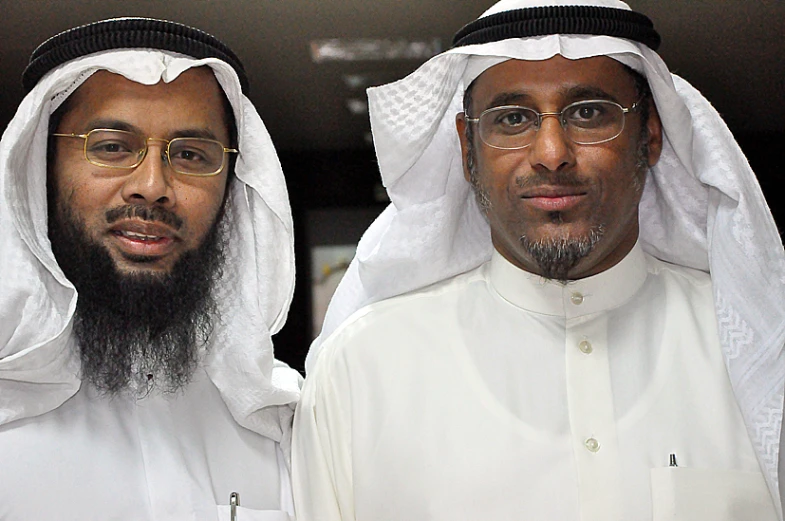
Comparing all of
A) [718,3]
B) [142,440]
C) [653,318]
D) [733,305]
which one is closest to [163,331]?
[142,440]

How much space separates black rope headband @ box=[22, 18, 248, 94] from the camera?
80.7 inches

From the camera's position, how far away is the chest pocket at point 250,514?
1.91 m

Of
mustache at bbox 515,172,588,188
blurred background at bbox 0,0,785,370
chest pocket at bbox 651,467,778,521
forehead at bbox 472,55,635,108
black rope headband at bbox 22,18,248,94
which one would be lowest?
chest pocket at bbox 651,467,778,521

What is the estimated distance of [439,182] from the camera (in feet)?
7.45

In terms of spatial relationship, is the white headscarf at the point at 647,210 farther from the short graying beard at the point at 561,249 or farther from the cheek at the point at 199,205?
the cheek at the point at 199,205

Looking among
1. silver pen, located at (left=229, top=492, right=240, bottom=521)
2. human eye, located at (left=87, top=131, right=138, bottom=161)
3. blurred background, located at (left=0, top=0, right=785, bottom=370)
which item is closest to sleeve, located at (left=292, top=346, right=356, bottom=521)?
silver pen, located at (left=229, top=492, right=240, bottom=521)

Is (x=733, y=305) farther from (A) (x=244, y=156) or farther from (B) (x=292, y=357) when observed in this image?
(B) (x=292, y=357)

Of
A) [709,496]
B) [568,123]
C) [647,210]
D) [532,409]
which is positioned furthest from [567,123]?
[709,496]

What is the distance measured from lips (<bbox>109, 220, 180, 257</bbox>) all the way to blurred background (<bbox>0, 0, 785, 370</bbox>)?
2454mm

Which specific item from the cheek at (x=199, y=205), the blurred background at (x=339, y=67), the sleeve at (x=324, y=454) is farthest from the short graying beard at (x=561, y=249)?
the blurred background at (x=339, y=67)

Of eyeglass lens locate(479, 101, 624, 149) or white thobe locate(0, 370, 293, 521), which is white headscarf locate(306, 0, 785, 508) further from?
white thobe locate(0, 370, 293, 521)

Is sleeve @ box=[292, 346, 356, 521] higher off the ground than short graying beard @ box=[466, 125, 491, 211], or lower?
lower

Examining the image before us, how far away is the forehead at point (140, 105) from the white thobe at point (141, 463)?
0.57 metres

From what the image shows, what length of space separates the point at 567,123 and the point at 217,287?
887 mm
